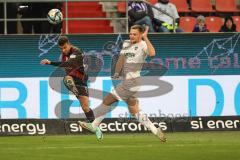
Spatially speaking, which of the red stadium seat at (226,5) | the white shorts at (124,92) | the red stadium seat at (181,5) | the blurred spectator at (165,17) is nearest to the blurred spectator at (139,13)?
the blurred spectator at (165,17)

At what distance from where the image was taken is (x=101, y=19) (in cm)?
1981

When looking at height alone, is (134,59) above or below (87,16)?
Result: below

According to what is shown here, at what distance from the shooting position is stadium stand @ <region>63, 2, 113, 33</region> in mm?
20828

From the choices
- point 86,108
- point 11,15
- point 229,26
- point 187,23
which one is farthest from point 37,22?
point 229,26

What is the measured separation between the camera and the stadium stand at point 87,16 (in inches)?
820

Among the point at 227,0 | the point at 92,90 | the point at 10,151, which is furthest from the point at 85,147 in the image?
the point at 227,0

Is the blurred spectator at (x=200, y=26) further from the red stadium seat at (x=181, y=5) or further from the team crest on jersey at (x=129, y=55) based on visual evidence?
the team crest on jersey at (x=129, y=55)

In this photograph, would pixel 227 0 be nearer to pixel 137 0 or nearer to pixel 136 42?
pixel 137 0

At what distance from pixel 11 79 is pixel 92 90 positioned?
6.45 ft

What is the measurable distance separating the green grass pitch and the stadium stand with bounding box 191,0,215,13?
6.19 m

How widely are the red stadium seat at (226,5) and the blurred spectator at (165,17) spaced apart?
8.03 ft

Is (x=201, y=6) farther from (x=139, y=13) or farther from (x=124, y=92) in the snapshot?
(x=124, y=92)

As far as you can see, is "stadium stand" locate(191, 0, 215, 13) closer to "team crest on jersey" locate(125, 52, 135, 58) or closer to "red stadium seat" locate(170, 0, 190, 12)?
"red stadium seat" locate(170, 0, 190, 12)

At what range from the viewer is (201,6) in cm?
2284
